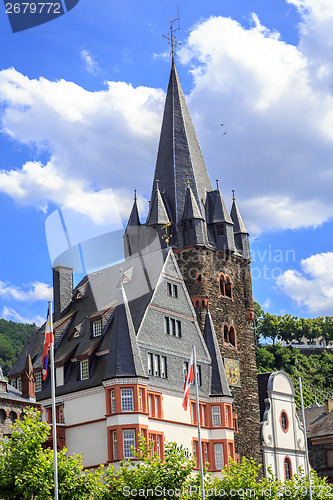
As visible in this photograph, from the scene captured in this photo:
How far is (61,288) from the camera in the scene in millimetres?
75188

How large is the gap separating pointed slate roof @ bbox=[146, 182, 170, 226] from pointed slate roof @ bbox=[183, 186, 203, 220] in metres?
1.94

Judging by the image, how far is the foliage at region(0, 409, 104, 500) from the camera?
4078cm

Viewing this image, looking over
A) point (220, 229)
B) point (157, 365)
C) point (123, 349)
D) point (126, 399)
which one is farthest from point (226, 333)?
point (126, 399)

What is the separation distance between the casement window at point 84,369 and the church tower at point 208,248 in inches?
465

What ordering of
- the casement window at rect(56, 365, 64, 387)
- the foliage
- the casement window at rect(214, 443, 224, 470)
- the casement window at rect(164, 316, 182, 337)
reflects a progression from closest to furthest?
1. the foliage
2. the casement window at rect(214, 443, 224, 470)
3. the casement window at rect(56, 365, 64, 387)
4. the casement window at rect(164, 316, 182, 337)

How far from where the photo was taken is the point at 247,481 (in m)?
49.6

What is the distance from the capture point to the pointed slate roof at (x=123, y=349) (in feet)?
190

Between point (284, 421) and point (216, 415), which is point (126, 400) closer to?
point (216, 415)

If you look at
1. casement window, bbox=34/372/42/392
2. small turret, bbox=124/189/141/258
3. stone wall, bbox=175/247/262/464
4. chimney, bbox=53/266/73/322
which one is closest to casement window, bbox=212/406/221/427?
stone wall, bbox=175/247/262/464

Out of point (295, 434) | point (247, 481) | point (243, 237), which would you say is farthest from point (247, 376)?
point (247, 481)

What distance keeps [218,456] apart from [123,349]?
12556mm

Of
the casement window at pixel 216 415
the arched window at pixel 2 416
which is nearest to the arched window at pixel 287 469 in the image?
the casement window at pixel 216 415

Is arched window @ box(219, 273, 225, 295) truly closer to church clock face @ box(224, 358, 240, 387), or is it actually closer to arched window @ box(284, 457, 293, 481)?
church clock face @ box(224, 358, 240, 387)

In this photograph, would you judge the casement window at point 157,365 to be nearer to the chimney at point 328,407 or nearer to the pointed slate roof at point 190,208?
the pointed slate roof at point 190,208
